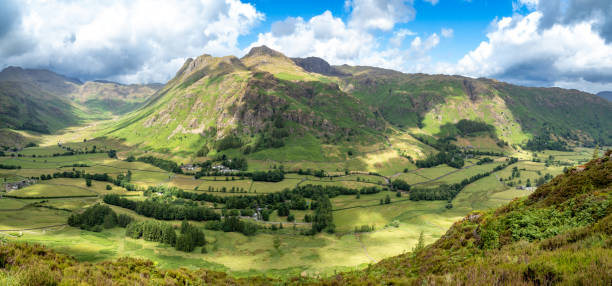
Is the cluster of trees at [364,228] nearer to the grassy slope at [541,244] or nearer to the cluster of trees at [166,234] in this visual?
the cluster of trees at [166,234]

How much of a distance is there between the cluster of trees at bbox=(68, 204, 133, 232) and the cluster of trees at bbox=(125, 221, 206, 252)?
32.5 ft

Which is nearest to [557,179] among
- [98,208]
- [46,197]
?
[98,208]

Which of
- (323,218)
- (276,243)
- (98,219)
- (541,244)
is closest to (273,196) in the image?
(323,218)

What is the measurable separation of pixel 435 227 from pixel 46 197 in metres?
201

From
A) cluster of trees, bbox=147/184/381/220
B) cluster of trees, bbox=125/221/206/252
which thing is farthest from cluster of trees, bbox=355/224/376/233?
cluster of trees, bbox=125/221/206/252

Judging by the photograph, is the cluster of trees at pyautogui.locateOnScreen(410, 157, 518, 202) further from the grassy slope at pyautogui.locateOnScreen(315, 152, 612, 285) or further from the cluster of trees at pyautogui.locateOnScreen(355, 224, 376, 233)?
the grassy slope at pyautogui.locateOnScreen(315, 152, 612, 285)

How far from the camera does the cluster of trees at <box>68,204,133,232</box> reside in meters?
103

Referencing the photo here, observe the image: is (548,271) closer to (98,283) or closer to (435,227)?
(98,283)

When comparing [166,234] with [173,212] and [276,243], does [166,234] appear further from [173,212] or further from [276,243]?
[276,243]

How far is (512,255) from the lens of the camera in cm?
1452

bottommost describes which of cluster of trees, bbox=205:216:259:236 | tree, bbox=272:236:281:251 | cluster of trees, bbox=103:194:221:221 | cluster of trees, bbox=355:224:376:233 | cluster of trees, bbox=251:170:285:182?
tree, bbox=272:236:281:251

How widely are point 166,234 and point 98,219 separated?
34.1m

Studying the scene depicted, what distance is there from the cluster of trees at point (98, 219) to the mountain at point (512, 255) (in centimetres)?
10711

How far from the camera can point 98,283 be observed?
13.9m
